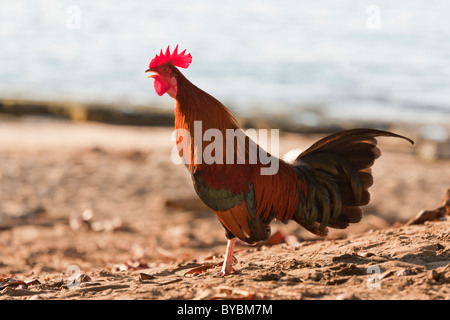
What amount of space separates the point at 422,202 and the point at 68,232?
5.58 meters

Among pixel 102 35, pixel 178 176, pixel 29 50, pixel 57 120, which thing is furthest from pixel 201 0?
pixel 178 176

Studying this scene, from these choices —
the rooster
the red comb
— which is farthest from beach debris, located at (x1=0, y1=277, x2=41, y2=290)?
the red comb

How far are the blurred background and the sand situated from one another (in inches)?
1.8

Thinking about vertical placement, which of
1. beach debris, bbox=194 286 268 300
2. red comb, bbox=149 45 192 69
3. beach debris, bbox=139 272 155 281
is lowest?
beach debris, bbox=139 272 155 281

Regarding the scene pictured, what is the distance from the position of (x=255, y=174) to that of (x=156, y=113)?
474 inches

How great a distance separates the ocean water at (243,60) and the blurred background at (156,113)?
0.34 feet

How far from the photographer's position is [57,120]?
15727 mm

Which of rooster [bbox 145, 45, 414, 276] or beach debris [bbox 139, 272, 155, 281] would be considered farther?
beach debris [bbox 139, 272, 155, 281]

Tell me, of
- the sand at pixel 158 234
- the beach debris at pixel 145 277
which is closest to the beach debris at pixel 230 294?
the sand at pixel 158 234

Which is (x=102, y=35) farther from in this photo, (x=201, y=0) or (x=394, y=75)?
(x=201, y=0)

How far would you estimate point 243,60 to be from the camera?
2608 cm

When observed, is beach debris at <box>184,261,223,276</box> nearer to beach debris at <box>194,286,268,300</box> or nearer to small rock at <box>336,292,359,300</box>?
beach debris at <box>194,286,268,300</box>

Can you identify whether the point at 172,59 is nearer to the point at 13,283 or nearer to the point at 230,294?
the point at 230,294

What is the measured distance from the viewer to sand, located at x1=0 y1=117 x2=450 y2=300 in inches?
161
